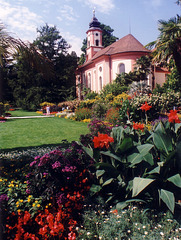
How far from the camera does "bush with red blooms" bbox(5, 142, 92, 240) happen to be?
2.92m

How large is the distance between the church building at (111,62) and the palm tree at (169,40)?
8527mm

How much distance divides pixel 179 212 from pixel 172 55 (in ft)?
68.0

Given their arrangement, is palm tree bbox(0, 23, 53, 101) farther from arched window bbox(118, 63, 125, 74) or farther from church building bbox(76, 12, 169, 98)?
arched window bbox(118, 63, 125, 74)

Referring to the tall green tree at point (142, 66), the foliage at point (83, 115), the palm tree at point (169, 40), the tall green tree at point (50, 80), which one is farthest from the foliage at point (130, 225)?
the tall green tree at point (50, 80)

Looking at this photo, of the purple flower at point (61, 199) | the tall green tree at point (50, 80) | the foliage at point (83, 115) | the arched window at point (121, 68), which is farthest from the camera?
the tall green tree at point (50, 80)

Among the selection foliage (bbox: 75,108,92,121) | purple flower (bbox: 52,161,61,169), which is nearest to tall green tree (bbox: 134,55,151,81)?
foliage (bbox: 75,108,92,121)

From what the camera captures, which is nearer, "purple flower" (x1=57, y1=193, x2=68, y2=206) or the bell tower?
"purple flower" (x1=57, y1=193, x2=68, y2=206)

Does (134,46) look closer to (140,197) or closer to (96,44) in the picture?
(96,44)

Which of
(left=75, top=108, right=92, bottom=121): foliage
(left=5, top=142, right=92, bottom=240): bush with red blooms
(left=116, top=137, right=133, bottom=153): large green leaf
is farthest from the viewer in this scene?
(left=75, top=108, right=92, bottom=121): foliage

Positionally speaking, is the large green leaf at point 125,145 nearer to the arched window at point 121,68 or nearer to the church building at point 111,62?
the church building at point 111,62

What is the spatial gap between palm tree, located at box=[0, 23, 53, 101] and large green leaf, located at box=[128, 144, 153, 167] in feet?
12.4

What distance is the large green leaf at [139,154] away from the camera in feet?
10.6

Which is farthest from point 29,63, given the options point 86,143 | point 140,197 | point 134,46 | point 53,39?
point 53,39

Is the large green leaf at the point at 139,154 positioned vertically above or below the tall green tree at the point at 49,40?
below
